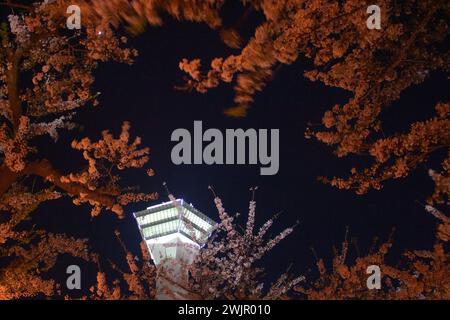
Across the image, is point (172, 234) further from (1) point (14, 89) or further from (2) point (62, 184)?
(1) point (14, 89)

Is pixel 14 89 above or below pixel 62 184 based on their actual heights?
above

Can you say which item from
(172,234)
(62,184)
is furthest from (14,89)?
(172,234)

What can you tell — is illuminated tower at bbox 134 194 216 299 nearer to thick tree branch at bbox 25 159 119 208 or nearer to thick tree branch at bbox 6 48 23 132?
thick tree branch at bbox 25 159 119 208

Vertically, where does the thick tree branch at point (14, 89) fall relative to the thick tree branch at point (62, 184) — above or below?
above

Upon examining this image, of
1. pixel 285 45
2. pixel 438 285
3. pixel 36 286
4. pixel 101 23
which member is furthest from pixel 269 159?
pixel 36 286

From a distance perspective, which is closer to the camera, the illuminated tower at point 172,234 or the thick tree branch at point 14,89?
the thick tree branch at point 14,89

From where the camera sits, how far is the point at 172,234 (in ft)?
72.9

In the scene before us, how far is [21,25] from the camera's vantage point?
39.3 feet

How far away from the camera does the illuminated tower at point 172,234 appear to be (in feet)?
72.7

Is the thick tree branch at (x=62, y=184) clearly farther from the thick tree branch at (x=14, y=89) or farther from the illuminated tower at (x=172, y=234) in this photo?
the illuminated tower at (x=172, y=234)

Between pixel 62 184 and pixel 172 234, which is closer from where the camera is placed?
pixel 62 184

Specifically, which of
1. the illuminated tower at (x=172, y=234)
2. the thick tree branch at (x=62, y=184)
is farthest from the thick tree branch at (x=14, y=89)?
the illuminated tower at (x=172, y=234)

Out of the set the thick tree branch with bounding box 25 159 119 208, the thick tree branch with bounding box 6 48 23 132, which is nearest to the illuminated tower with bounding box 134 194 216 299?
the thick tree branch with bounding box 25 159 119 208

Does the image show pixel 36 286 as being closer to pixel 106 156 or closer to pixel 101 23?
pixel 106 156
